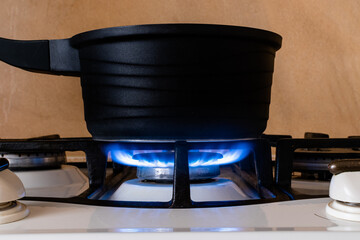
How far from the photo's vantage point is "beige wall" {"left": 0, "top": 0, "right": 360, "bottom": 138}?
3.34ft

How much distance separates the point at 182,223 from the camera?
40 centimetres

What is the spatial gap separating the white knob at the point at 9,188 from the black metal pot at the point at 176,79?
0.61 feet

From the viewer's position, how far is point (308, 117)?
1.05 m

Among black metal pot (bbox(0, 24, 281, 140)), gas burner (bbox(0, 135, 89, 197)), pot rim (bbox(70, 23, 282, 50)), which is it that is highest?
pot rim (bbox(70, 23, 282, 50))

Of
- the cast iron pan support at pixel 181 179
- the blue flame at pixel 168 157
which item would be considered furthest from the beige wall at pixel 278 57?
the cast iron pan support at pixel 181 179

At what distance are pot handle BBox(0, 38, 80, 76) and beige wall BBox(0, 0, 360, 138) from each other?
0.39 metres

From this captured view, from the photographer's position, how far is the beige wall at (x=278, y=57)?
1017 millimetres

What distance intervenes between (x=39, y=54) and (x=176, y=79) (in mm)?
230

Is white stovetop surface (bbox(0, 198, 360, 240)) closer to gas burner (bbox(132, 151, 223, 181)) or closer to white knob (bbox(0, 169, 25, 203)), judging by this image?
white knob (bbox(0, 169, 25, 203))

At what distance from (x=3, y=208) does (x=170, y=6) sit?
0.74 m

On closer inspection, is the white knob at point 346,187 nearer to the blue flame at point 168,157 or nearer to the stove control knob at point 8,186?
the blue flame at point 168,157

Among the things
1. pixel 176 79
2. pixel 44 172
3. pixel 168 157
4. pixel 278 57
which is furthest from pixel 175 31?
pixel 278 57

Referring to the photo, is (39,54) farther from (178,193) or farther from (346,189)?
(346,189)

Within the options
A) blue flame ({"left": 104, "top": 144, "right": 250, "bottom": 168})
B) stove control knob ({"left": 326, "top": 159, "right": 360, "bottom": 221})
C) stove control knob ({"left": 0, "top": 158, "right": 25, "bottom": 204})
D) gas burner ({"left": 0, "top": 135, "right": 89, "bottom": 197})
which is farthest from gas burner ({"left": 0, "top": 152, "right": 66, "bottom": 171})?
stove control knob ({"left": 326, "top": 159, "right": 360, "bottom": 221})
